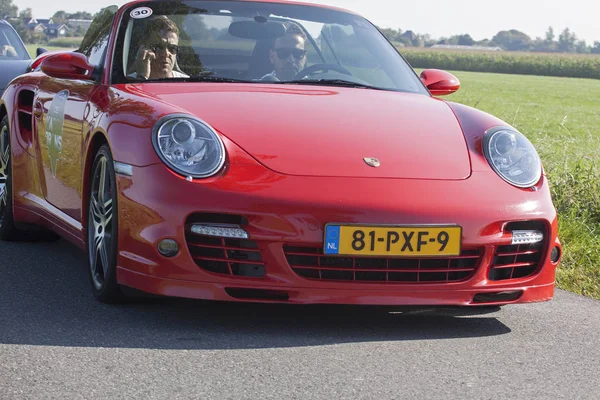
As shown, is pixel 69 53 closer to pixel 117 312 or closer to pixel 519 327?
pixel 117 312

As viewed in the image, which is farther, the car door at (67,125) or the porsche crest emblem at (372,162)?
the car door at (67,125)

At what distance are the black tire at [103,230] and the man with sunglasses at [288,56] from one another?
0.95 meters

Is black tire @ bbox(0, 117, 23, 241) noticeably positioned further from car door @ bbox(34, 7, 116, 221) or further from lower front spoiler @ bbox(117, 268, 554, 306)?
lower front spoiler @ bbox(117, 268, 554, 306)

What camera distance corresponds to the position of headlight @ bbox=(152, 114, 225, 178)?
4.00 meters

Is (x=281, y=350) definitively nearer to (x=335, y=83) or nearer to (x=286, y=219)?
(x=286, y=219)

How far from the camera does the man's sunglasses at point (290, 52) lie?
206 inches

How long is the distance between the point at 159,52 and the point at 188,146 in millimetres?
1109

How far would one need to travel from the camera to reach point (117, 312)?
13.9ft

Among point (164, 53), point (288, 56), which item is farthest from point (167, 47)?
point (288, 56)

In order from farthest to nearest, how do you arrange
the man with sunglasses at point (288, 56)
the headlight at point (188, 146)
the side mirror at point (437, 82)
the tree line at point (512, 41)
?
the tree line at point (512, 41) → the side mirror at point (437, 82) → the man with sunglasses at point (288, 56) → the headlight at point (188, 146)

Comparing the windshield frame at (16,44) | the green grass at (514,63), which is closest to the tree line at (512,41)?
the green grass at (514,63)

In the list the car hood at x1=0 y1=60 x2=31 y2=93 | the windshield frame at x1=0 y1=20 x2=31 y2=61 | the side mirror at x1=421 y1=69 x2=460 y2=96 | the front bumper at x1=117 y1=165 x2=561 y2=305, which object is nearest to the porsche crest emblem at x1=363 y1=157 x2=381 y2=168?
the front bumper at x1=117 y1=165 x2=561 y2=305

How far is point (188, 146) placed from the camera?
405cm

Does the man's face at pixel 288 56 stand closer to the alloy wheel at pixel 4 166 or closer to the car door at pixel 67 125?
the car door at pixel 67 125
